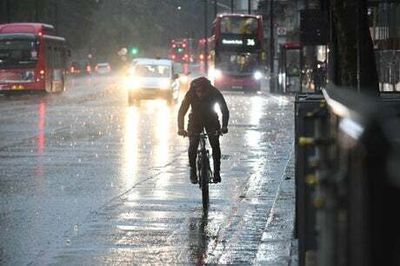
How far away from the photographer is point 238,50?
5409cm

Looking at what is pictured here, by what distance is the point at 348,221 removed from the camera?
334 centimetres

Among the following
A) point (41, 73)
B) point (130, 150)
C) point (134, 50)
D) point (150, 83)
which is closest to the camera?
point (130, 150)

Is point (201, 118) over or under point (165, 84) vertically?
over

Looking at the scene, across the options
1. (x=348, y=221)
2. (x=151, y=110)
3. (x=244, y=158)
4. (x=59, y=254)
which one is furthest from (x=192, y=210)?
(x=151, y=110)

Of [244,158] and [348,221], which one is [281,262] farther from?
[244,158]

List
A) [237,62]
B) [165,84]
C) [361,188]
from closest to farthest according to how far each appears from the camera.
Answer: [361,188]
[165,84]
[237,62]

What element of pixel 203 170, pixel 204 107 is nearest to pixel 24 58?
pixel 204 107

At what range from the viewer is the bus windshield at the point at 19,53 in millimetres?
46000

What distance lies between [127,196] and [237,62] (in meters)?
42.6

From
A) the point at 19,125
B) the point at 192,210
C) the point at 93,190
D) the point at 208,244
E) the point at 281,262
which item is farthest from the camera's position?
the point at 19,125

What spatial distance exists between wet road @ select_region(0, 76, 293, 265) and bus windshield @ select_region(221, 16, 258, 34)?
27.5 m

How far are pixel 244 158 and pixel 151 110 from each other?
18173 millimetres

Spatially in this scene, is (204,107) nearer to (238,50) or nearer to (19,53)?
(19,53)

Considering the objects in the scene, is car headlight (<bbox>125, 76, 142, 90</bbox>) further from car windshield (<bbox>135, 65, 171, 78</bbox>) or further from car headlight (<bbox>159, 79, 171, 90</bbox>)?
car headlight (<bbox>159, 79, 171, 90</bbox>)
